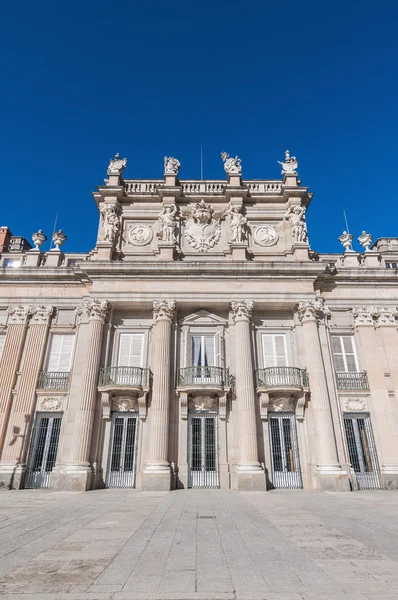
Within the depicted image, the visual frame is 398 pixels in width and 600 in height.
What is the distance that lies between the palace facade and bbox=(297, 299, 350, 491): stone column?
71mm

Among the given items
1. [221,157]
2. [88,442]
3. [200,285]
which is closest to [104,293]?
[200,285]

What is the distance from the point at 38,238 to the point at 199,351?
40.3ft

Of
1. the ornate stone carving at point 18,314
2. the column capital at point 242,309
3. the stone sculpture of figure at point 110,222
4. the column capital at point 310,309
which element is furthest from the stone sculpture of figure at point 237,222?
the ornate stone carving at point 18,314

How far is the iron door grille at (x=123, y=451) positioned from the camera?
16.4 m

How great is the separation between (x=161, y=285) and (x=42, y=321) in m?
6.91

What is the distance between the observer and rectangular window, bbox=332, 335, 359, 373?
18.6m

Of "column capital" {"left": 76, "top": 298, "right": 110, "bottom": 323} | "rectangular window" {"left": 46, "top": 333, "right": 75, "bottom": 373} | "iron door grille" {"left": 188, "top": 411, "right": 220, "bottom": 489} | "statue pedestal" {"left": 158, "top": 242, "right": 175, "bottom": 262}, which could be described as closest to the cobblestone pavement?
"iron door grille" {"left": 188, "top": 411, "right": 220, "bottom": 489}

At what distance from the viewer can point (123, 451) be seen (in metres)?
16.8

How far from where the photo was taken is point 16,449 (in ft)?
54.1

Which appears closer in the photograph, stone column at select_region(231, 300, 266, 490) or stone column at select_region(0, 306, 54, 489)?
stone column at select_region(231, 300, 266, 490)

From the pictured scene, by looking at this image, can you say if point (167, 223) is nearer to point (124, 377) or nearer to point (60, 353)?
point (124, 377)

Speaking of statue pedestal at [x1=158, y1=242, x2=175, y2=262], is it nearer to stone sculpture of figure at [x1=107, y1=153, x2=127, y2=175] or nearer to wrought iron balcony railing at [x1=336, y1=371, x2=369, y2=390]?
stone sculpture of figure at [x1=107, y1=153, x2=127, y2=175]

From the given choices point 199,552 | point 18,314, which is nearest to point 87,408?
point 18,314

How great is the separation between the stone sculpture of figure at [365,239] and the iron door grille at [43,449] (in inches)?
788
